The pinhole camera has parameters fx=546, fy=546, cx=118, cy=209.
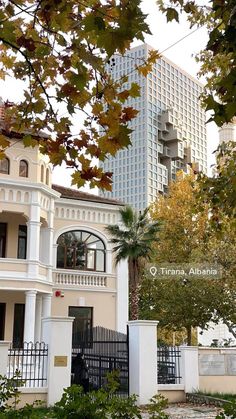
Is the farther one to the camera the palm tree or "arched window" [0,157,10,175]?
the palm tree

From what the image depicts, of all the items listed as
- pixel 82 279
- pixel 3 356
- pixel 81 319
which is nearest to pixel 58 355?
pixel 3 356

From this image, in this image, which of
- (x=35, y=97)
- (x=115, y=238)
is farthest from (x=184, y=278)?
(x=35, y=97)

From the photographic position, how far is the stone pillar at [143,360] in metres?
14.8

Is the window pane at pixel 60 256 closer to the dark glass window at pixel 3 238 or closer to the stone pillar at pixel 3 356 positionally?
the dark glass window at pixel 3 238

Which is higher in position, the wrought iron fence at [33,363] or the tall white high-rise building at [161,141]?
the tall white high-rise building at [161,141]

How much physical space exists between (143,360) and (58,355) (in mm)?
2420

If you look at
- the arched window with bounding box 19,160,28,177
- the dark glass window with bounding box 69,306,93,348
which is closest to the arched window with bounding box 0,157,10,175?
the arched window with bounding box 19,160,28,177

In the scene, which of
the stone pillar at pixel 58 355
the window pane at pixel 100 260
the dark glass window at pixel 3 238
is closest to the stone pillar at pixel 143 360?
the stone pillar at pixel 58 355

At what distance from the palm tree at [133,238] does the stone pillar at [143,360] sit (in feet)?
31.1

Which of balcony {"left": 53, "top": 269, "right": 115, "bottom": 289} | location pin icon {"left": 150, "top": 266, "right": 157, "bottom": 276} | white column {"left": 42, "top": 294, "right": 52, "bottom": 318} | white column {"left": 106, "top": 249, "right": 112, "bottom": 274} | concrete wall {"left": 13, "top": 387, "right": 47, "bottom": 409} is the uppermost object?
location pin icon {"left": 150, "top": 266, "right": 157, "bottom": 276}

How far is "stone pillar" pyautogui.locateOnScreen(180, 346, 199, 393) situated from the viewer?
15.8 meters

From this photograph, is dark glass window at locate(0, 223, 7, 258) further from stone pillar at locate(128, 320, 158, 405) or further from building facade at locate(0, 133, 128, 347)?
stone pillar at locate(128, 320, 158, 405)

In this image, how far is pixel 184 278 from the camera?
99.9ft

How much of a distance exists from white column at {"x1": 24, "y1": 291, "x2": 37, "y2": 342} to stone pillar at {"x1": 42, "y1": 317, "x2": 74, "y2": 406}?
22.5ft
